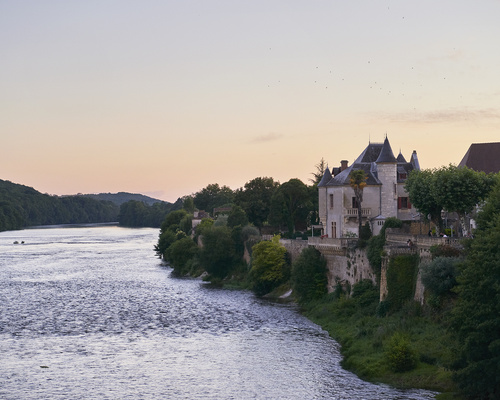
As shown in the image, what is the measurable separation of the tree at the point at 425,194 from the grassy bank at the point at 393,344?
7880 mm

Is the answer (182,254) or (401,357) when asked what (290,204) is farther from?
(401,357)

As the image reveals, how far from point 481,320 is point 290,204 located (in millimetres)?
68339

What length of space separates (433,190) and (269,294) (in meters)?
24.1

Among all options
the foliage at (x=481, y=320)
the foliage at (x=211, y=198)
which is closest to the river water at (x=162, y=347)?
the foliage at (x=481, y=320)

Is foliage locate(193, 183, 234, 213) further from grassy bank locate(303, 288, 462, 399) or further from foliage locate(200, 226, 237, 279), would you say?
grassy bank locate(303, 288, 462, 399)

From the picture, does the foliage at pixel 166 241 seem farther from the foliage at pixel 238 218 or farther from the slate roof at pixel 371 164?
the slate roof at pixel 371 164

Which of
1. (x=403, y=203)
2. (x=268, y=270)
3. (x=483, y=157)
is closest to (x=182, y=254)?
(x=268, y=270)

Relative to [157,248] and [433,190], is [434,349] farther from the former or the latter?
[157,248]

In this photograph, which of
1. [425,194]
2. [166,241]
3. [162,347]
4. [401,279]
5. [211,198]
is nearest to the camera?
[162,347]

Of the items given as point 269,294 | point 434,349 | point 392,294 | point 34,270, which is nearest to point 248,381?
point 434,349

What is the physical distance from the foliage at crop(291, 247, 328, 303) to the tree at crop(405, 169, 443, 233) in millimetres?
11369

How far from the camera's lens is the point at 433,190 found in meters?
50.6

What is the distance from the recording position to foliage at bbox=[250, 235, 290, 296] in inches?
2744

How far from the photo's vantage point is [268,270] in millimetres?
70312
